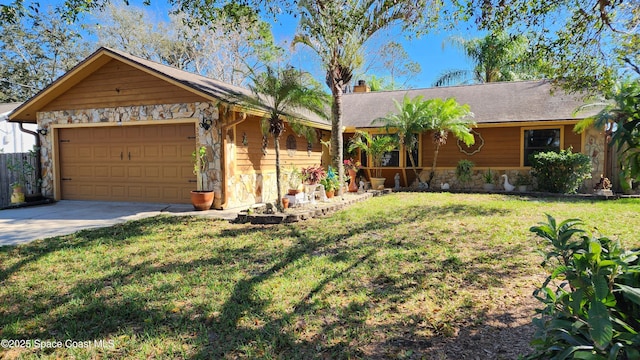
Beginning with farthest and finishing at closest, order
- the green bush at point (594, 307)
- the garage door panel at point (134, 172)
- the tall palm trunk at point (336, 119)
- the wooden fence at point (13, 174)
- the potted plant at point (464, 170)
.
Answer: the potted plant at point (464, 170)
the wooden fence at point (13, 174)
the tall palm trunk at point (336, 119)
the garage door panel at point (134, 172)
the green bush at point (594, 307)

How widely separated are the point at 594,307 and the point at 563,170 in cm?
1242

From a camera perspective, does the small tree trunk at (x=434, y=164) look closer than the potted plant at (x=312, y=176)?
No

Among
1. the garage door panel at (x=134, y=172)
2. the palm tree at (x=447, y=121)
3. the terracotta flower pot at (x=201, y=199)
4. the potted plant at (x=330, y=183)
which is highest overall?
the palm tree at (x=447, y=121)

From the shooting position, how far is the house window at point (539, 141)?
1342 centimetres

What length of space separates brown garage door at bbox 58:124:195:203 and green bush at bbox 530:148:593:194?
1107 cm

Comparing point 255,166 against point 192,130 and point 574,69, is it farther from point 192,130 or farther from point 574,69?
point 574,69

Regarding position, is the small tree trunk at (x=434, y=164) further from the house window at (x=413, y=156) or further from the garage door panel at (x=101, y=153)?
the garage door panel at (x=101, y=153)

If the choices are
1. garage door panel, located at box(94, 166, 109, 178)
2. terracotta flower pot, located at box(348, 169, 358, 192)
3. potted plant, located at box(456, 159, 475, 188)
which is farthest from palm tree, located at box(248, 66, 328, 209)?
potted plant, located at box(456, 159, 475, 188)

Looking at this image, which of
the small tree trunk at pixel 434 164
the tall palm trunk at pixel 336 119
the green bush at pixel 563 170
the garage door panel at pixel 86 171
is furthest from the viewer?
the small tree trunk at pixel 434 164

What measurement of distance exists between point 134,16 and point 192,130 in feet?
64.0

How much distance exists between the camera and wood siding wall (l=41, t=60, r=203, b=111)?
10234 millimetres

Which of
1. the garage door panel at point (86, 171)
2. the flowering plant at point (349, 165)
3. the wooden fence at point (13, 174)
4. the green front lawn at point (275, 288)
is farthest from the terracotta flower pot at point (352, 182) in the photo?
the wooden fence at point (13, 174)

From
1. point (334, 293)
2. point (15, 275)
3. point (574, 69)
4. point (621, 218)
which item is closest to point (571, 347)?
point (334, 293)

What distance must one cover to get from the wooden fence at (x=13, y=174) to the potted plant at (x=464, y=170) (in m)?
14.3
